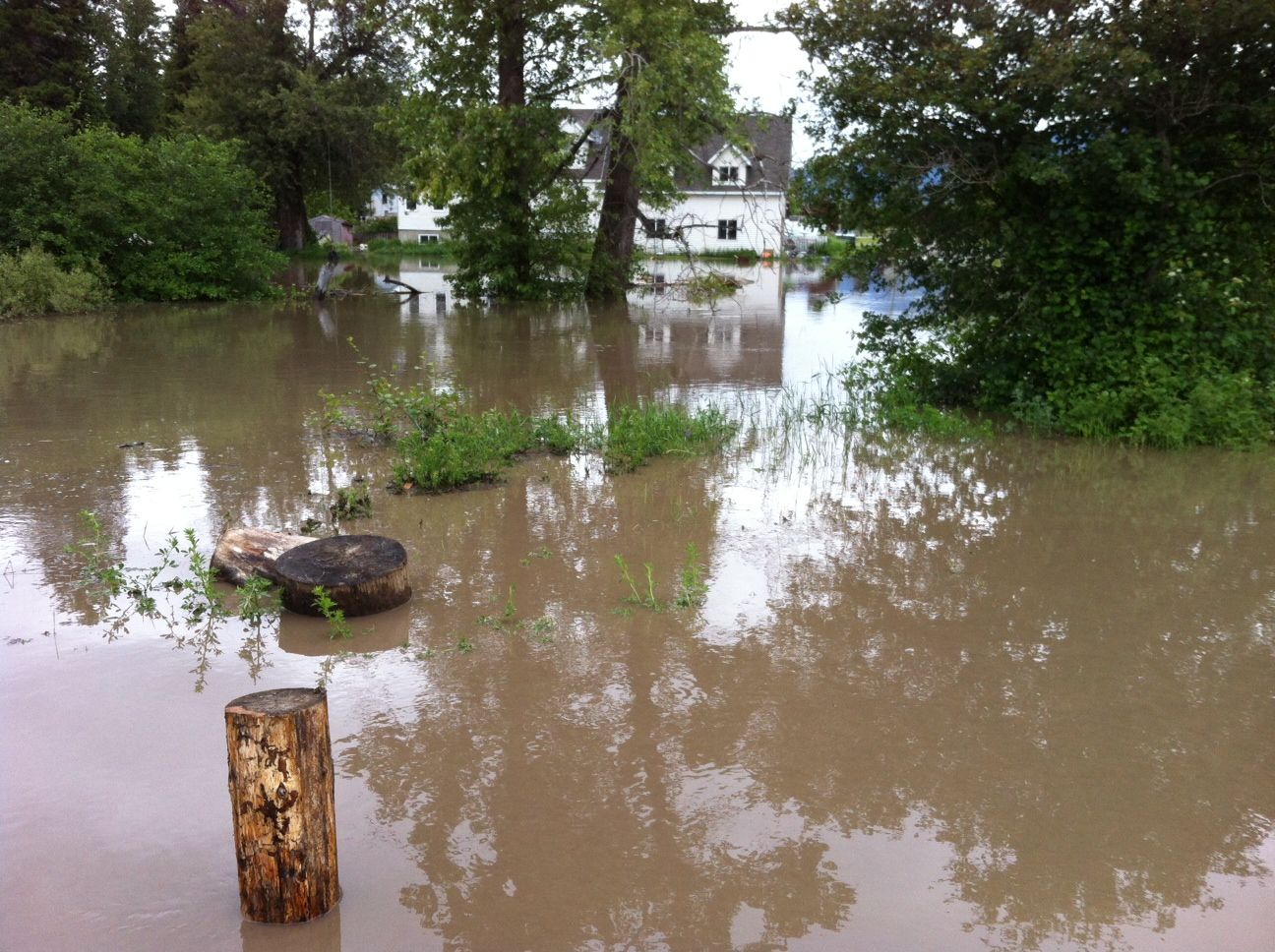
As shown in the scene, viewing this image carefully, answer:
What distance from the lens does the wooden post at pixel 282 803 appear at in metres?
3.74

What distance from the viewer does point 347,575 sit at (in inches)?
265

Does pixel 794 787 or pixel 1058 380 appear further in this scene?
pixel 1058 380

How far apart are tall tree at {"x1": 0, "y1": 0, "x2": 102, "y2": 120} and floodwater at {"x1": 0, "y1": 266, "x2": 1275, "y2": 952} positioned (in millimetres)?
33786

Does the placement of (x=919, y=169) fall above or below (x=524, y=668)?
above

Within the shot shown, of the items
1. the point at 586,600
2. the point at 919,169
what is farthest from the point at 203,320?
the point at 586,600

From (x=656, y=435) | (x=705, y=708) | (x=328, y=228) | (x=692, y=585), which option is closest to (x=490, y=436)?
(x=656, y=435)

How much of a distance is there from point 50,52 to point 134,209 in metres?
18.3

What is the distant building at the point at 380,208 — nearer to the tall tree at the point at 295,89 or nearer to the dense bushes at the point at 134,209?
the tall tree at the point at 295,89

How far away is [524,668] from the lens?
609 centimetres

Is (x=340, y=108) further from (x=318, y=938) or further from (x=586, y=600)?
(x=318, y=938)

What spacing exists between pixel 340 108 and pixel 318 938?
42946mm

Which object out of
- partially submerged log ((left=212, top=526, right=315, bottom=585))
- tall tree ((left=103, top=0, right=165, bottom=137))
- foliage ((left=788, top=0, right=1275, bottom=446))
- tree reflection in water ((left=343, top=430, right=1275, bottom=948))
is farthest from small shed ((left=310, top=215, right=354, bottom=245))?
tree reflection in water ((left=343, top=430, right=1275, bottom=948))

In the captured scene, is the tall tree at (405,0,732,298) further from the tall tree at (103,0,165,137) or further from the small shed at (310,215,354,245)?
the small shed at (310,215,354,245)

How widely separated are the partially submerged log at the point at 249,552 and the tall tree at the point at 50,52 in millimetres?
36468
